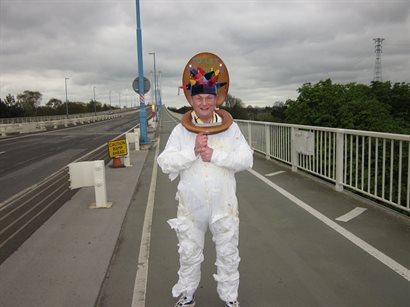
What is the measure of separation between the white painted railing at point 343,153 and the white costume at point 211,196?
10.0 ft

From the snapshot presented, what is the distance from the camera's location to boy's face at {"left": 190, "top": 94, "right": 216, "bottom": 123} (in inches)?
112

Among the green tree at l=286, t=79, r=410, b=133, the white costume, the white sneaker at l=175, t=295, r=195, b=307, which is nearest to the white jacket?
the white costume

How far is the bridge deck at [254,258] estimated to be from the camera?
10.9ft

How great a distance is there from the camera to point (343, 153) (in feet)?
23.8

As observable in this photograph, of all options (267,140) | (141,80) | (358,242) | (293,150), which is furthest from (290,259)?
(141,80)

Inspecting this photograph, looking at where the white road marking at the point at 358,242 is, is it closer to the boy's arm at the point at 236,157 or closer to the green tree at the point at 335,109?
the boy's arm at the point at 236,157

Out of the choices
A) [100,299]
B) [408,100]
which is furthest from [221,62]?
[408,100]

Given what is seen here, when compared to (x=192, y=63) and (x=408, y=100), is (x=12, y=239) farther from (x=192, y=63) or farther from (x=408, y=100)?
(x=408, y=100)

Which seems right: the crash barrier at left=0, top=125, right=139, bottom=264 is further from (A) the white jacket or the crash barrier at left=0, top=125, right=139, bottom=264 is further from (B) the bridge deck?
(A) the white jacket

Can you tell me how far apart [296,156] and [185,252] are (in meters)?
6.92

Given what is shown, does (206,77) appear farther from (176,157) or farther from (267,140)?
(267,140)

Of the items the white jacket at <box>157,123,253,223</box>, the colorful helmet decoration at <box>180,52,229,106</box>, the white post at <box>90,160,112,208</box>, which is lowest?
the white post at <box>90,160,112,208</box>

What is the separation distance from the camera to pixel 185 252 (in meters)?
2.90

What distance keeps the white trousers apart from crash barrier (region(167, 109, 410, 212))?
3.12 meters
